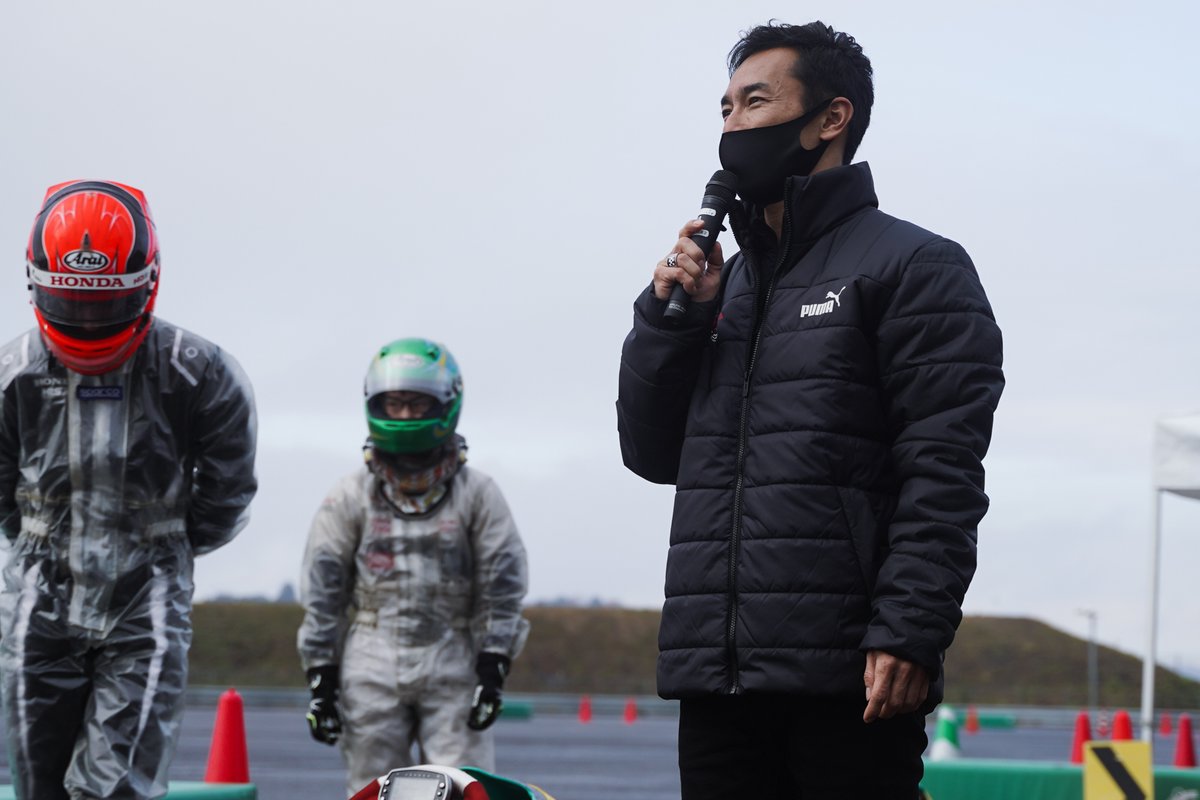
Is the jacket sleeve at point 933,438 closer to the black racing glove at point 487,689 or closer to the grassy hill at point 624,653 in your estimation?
the black racing glove at point 487,689

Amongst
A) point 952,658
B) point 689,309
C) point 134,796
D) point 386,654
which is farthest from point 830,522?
point 952,658

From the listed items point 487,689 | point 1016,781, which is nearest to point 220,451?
point 487,689

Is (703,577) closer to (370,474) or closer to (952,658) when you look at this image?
(370,474)

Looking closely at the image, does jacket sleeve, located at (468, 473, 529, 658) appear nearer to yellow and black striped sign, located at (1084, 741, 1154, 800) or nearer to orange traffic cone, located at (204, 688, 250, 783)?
orange traffic cone, located at (204, 688, 250, 783)

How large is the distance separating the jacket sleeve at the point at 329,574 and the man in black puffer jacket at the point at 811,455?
3.29m

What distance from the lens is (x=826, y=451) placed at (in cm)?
323

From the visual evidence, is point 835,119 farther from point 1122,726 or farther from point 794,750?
point 1122,726

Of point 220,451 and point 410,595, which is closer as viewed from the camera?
point 220,451

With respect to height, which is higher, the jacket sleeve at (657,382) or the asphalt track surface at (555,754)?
the jacket sleeve at (657,382)

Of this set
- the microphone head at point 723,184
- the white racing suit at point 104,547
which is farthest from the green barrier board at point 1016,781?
the microphone head at point 723,184

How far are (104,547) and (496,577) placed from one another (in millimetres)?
1902

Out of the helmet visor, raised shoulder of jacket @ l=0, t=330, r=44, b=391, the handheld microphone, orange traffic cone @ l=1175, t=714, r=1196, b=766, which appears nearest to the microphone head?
the handheld microphone

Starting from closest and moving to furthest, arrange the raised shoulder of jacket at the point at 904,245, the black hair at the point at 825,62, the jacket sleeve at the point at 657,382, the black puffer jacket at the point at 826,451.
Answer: the black puffer jacket at the point at 826,451 → the raised shoulder of jacket at the point at 904,245 → the jacket sleeve at the point at 657,382 → the black hair at the point at 825,62

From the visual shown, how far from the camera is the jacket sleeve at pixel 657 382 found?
3.49 m
